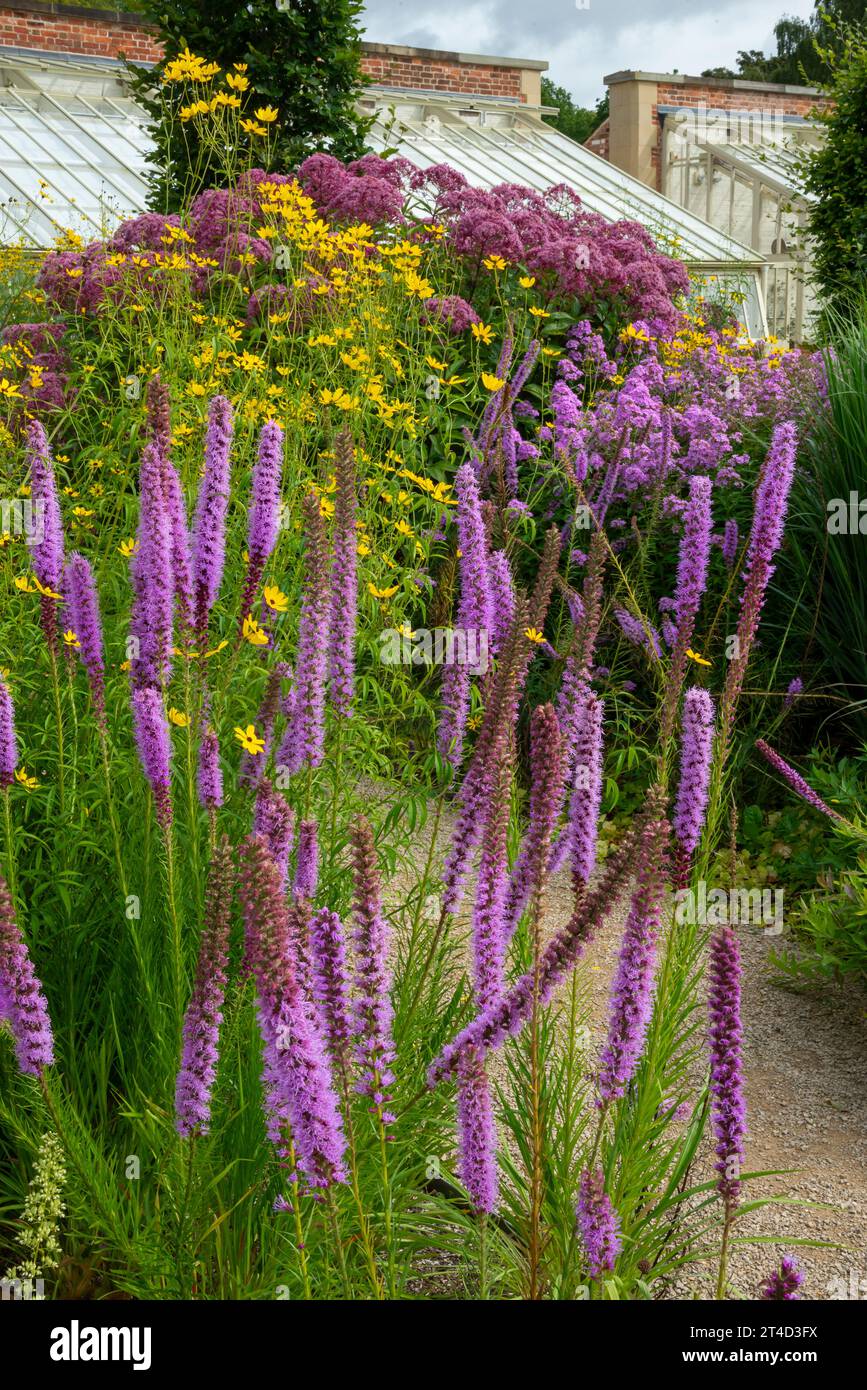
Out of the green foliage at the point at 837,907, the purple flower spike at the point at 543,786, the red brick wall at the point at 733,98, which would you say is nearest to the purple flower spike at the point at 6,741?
the purple flower spike at the point at 543,786

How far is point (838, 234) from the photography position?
13.7 metres

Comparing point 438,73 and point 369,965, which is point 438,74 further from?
point 369,965

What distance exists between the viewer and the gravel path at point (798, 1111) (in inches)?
126

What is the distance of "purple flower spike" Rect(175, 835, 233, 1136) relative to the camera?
167cm

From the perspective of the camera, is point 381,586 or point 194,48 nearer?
point 381,586

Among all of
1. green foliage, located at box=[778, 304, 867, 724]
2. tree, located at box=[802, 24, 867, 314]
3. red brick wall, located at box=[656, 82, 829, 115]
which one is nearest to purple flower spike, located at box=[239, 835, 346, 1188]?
green foliage, located at box=[778, 304, 867, 724]

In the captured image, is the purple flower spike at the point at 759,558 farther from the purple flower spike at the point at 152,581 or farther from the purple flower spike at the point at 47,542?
the purple flower spike at the point at 47,542

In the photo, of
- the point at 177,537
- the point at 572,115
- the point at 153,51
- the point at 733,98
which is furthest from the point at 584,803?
the point at 572,115

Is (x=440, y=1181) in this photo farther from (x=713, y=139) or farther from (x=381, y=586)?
(x=713, y=139)

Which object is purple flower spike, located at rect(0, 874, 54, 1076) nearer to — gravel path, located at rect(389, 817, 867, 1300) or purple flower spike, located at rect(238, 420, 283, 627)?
purple flower spike, located at rect(238, 420, 283, 627)

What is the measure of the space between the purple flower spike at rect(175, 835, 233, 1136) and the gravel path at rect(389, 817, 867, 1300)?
1.22m

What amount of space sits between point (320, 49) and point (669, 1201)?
9248 millimetres

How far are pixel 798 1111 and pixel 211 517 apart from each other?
258 cm

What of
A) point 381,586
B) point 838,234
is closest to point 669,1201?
point 381,586
